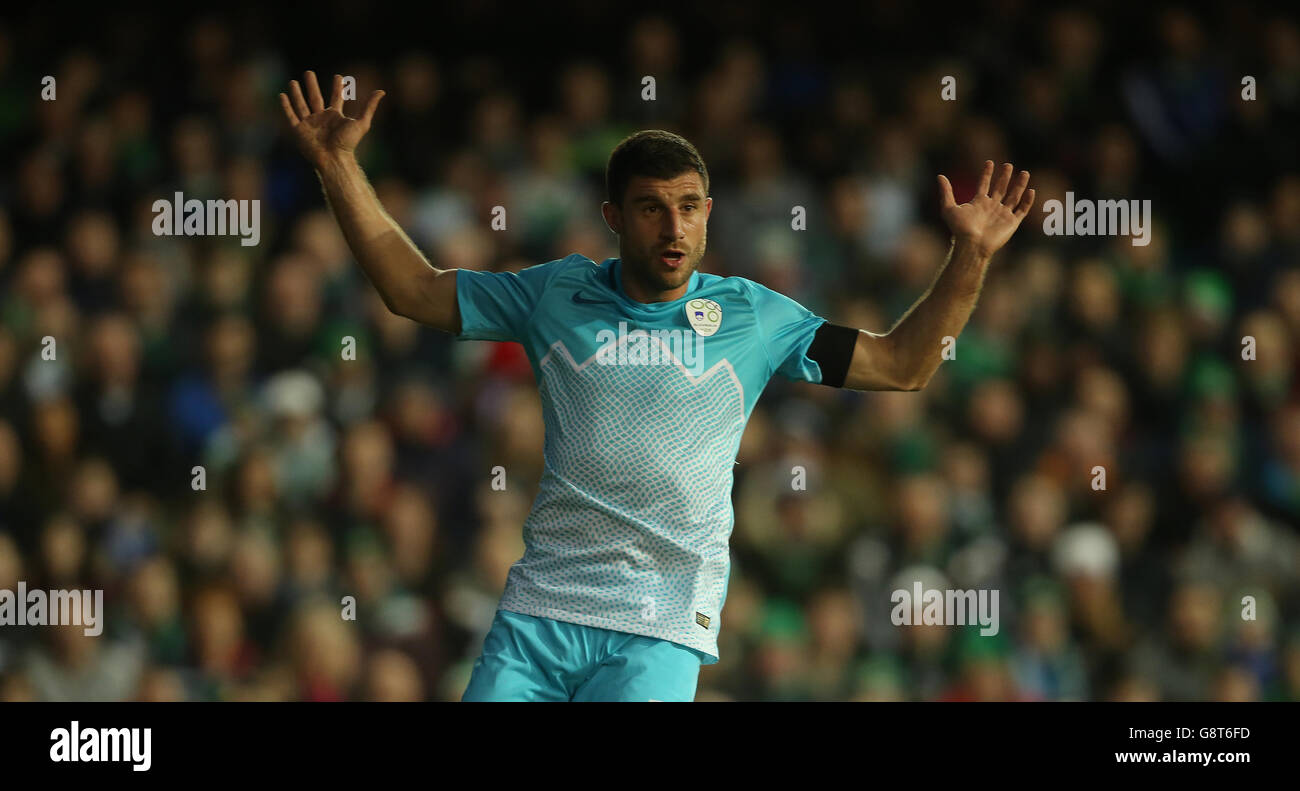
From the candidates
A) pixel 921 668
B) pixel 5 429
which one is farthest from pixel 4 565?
pixel 921 668

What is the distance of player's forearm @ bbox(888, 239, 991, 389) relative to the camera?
414 cm

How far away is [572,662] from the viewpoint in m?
3.81

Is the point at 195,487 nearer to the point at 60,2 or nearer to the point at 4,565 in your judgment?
the point at 4,565

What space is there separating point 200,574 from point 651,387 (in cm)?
400

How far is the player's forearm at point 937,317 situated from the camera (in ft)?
13.6

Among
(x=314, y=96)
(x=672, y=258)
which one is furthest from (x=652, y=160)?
(x=314, y=96)

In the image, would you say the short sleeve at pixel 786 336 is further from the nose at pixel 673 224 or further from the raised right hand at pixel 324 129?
the raised right hand at pixel 324 129

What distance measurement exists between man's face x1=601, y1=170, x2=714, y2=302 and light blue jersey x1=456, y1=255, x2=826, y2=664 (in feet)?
0.24

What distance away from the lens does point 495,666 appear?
12.4 ft

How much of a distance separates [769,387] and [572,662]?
404cm

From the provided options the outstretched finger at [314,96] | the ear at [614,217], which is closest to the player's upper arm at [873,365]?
the ear at [614,217]

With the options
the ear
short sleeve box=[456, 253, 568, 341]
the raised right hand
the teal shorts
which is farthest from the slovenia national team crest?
the raised right hand

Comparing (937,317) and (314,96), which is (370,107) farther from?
(937,317)

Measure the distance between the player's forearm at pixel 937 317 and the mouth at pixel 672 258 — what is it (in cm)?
61
